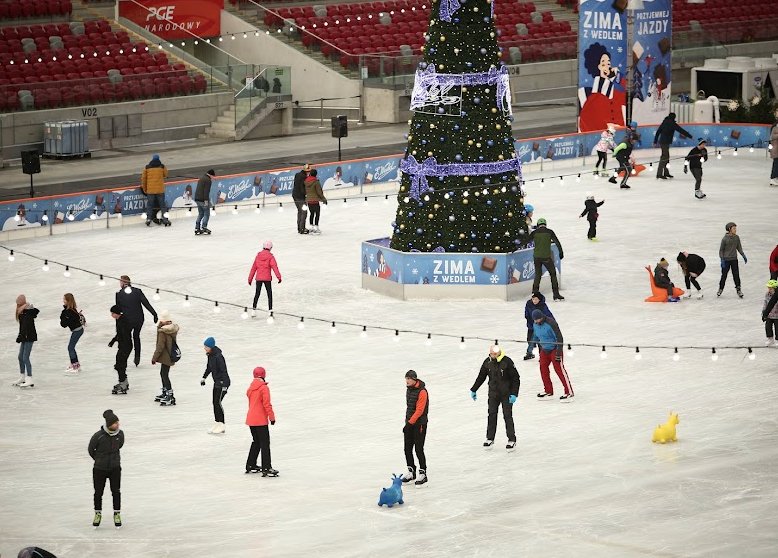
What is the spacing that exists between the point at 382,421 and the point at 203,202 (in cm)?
1231

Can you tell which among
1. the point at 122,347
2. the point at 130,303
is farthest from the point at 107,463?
the point at 130,303

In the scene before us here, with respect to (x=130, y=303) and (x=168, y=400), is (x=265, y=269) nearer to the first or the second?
(x=130, y=303)

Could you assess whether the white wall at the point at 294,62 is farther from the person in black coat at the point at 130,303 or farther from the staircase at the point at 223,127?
the person in black coat at the point at 130,303

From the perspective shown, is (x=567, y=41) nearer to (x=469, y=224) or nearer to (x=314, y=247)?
(x=314, y=247)

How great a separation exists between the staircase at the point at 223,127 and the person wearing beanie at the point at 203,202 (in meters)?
13.6

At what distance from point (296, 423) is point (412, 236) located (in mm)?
6979

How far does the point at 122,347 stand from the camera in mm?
19953

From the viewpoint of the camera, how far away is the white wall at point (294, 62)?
48.3m

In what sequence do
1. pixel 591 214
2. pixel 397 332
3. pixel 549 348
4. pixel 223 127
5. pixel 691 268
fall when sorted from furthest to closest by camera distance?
pixel 223 127 < pixel 591 214 < pixel 691 268 < pixel 397 332 < pixel 549 348

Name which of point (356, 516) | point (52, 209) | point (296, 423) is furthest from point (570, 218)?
point (356, 516)

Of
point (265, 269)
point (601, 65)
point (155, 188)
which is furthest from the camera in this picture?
point (601, 65)

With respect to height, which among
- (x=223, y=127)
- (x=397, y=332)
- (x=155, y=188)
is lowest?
(x=397, y=332)

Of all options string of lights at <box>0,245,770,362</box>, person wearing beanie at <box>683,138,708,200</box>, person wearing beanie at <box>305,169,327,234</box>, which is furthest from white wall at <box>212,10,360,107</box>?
string of lights at <box>0,245,770,362</box>

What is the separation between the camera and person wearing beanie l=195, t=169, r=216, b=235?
29.6 metres
